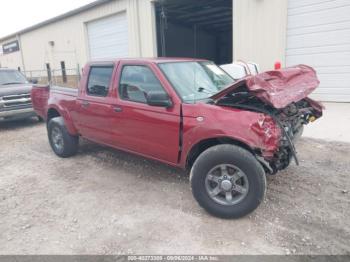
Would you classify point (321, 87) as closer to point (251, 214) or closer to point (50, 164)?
point (251, 214)

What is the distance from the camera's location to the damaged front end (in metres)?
3.31

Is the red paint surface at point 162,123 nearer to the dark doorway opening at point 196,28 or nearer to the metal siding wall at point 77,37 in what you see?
the metal siding wall at point 77,37

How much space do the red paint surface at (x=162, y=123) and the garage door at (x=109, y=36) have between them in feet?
35.4

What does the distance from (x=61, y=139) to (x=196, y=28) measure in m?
20.1

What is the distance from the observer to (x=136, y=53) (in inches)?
583

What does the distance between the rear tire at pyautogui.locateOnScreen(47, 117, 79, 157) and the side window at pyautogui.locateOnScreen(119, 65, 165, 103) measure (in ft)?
5.88

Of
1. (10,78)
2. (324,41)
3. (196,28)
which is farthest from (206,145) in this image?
(196,28)

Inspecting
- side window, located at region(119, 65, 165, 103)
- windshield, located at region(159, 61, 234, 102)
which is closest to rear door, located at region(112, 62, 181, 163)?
side window, located at region(119, 65, 165, 103)

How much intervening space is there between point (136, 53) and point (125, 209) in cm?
1200

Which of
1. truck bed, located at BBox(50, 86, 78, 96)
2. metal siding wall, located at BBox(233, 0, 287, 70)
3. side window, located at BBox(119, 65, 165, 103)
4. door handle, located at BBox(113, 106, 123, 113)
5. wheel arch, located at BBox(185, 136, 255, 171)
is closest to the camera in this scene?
wheel arch, located at BBox(185, 136, 255, 171)

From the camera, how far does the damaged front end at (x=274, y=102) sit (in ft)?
10.9

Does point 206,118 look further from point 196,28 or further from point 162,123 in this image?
point 196,28

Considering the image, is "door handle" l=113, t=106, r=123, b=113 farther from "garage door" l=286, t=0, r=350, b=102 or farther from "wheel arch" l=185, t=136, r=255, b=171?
"garage door" l=286, t=0, r=350, b=102

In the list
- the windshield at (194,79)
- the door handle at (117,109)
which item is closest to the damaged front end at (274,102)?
the windshield at (194,79)
